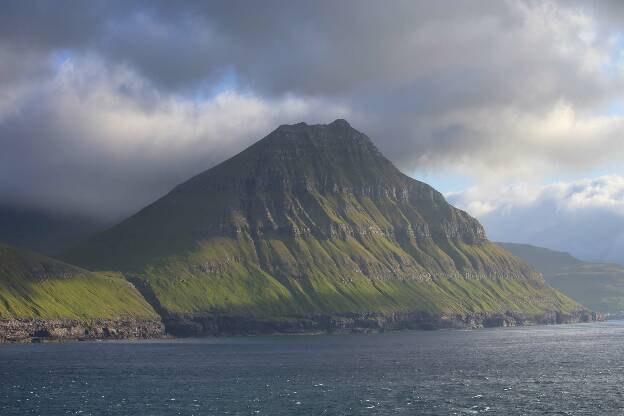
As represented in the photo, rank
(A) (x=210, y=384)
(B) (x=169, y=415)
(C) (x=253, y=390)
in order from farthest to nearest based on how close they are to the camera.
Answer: (A) (x=210, y=384) → (C) (x=253, y=390) → (B) (x=169, y=415)

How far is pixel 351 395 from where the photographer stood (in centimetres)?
16075

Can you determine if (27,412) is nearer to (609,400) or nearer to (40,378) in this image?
(40,378)

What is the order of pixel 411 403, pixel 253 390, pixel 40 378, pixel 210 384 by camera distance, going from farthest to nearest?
pixel 40 378, pixel 210 384, pixel 253 390, pixel 411 403

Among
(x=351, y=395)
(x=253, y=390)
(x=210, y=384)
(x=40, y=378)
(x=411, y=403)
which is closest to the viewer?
(x=411, y=403)

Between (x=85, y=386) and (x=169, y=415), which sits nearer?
(x=169, y=415)

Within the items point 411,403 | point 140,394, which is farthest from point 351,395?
point 140,394

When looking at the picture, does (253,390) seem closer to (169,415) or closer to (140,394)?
(140,394)

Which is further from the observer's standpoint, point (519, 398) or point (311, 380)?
point (311, 380)

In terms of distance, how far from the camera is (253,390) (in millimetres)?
173125

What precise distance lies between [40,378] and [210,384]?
4416cm

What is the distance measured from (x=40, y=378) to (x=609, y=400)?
128163 millimetres

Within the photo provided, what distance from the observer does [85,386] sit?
181 m

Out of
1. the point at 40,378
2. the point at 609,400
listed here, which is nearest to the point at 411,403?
the point at 609,400

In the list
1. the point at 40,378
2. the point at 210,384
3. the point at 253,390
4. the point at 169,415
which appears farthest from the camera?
the point at 40,378
